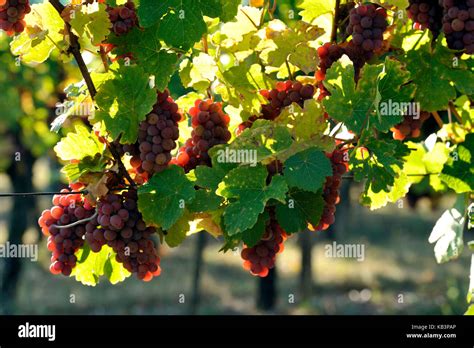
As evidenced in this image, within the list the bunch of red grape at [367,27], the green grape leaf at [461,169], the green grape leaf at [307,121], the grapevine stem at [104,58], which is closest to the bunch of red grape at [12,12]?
the grapevine stem at [104,58]

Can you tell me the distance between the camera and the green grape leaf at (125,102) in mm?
2004

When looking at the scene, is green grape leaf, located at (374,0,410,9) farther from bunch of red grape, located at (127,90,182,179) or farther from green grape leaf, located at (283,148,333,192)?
bunch of red grape, located at (127,90,182,179)

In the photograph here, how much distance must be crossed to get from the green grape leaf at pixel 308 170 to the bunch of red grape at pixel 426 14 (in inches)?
23.0

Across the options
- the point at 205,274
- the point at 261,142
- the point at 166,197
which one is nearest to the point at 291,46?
the point at 261,142

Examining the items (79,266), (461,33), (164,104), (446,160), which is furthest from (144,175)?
(446,160)

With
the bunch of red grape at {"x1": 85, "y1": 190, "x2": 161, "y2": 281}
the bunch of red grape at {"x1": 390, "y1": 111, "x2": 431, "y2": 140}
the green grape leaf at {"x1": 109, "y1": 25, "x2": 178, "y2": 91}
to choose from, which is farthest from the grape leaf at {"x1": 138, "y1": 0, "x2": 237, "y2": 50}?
the bunch of red grape at {"x1": 390, "y1": 111, "x2": 431, "y2": 140}

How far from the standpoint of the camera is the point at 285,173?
1.91m

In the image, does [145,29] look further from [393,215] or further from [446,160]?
[393,215]

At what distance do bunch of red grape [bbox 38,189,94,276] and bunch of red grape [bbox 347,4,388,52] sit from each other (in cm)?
82

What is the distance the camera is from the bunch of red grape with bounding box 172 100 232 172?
2084mm

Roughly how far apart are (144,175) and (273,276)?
27.4 feet

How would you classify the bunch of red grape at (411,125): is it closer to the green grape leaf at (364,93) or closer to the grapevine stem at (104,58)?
the green grape leaf at (364,93)
